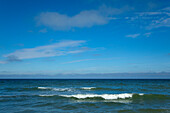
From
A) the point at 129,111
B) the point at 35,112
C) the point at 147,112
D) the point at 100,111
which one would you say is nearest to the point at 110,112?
the point at 100,111

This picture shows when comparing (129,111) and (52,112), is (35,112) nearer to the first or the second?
(52,112)

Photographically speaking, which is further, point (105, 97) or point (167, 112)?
point (105, 97)

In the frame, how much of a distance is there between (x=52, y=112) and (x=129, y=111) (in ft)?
23.0

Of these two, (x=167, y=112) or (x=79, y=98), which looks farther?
(x=79, y=98)

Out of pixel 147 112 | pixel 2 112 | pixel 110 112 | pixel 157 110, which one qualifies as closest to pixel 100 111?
pixel 110 112

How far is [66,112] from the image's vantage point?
1348cm

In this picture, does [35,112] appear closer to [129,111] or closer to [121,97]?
[129,111]

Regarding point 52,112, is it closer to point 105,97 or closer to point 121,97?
point 105,97

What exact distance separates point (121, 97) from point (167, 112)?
26.6ft

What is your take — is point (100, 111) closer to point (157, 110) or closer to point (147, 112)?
point (147, 112)

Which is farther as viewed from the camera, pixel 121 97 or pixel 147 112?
pixel 121 97

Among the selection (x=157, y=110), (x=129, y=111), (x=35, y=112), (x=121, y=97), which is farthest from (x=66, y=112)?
(x=121, y=97)

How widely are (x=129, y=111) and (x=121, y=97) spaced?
748 cm

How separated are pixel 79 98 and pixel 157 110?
9981mm
